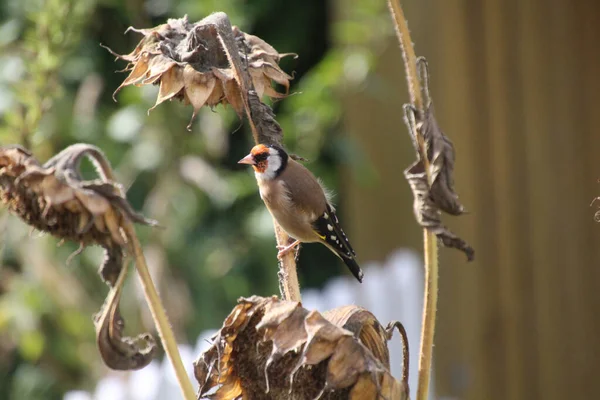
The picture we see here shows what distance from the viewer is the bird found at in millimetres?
1788

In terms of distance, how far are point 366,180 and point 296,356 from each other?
229cm

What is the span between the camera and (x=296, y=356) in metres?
0.79

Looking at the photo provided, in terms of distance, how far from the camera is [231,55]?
90 centimetres

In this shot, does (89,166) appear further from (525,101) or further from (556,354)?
(556,354)

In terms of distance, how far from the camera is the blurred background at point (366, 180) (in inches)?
116

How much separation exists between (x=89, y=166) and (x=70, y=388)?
0.86 m

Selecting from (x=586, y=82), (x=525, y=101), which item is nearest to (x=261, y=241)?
(x=525, y=101)

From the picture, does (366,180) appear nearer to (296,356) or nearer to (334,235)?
(334,235)

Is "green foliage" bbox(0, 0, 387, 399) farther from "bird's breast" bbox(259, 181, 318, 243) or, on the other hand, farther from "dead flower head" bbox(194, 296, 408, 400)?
"dead flower head" bbox(194, 296, 408, 400)

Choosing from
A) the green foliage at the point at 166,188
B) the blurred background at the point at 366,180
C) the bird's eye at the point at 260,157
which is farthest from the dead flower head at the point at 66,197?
the green foliage at the point at 166,188

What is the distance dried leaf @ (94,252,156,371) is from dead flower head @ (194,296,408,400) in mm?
121

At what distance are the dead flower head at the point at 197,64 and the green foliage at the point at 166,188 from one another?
1858mm

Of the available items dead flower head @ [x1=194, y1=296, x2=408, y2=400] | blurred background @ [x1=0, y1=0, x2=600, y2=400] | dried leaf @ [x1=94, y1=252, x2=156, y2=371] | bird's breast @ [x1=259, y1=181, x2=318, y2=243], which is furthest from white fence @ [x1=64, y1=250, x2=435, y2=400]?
dead flower head @ [x1=194, y1=296, x2=408, y2=400]

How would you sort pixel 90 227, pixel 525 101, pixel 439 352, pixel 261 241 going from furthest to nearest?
pixel 525 101
pixel 439 352
pixel 261 241
pixel 90 227
